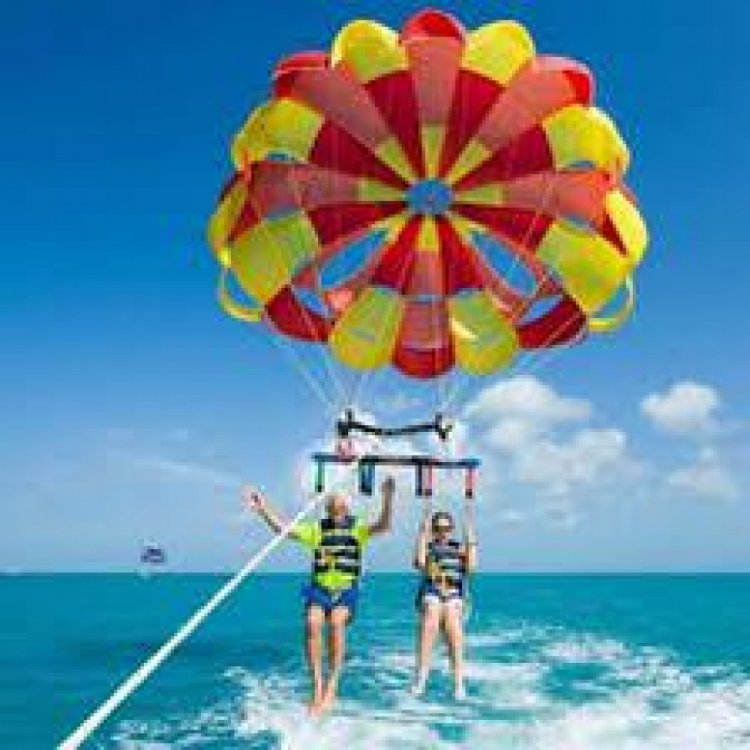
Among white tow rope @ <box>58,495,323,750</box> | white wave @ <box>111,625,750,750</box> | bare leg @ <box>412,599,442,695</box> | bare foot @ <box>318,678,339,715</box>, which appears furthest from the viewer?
white wave @ <box>111,625,750,750</box>

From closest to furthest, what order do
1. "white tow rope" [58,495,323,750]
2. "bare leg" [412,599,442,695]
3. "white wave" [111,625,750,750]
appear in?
"white tow rope" [58,495,323,750] < "bare leg" [412,599,442,695] < "white wave" [111,625,750,750]

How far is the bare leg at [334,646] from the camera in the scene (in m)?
8.66

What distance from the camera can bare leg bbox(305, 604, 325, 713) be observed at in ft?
28.5

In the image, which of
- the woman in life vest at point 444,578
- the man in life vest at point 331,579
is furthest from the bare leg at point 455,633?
the man in life vest at point 331,579

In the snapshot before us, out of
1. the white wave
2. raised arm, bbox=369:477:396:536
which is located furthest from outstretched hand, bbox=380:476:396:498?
the white wave

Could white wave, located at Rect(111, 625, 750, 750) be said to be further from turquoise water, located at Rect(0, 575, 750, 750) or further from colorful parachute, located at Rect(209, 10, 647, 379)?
colorful parachute, located at Rect(209, 10, 647, 379)

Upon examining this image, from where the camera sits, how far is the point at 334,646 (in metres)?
8.73

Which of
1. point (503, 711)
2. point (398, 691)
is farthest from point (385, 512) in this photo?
point (398, 691)

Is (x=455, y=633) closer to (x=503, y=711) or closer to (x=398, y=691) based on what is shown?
(x=503, y=711)

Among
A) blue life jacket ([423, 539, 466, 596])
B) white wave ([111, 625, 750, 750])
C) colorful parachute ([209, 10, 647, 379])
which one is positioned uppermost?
colorful parachute ([209, 10, 647, 379])

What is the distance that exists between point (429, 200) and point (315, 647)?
4041 millimetres

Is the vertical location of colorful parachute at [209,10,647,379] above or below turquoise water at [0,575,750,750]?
above

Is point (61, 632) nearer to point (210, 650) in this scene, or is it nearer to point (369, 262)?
point (210, 650)

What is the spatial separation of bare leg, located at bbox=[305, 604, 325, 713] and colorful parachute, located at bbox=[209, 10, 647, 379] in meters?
2.78
